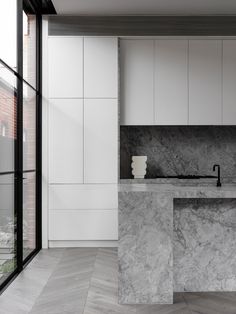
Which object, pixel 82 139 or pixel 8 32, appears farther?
pixel 82 139

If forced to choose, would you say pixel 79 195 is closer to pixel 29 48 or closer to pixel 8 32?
pixel 29 48

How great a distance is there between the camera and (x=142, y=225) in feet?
9.45

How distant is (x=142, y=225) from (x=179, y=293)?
70cm

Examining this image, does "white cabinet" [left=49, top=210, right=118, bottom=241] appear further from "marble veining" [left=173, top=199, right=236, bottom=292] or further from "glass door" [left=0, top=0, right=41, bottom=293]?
"marble veining" [left=173, top=199, right=236, bottom=292]

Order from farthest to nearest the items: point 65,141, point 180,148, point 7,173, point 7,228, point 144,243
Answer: point 180,148 → point 65,141 → point 7,228 → point 7,173 → point 144,243

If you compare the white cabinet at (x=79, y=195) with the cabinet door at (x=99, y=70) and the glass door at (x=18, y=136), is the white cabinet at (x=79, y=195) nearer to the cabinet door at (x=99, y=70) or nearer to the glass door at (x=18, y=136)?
the glass door at (x=18, y=136)

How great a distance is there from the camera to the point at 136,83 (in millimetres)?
5055

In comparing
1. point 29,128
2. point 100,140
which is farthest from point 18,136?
point 100,140

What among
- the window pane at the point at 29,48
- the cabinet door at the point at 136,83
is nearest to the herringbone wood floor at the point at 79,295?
the cabinet door at the point at 136,83

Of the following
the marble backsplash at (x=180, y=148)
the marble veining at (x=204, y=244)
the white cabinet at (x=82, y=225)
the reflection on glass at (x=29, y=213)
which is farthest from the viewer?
the marble backsplash at (x=180, y=148)

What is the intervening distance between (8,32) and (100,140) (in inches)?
71.0

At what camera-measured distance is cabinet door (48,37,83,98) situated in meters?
4.91

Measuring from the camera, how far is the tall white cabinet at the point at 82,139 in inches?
193

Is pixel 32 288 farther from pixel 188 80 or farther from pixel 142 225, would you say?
pixel 188 80
